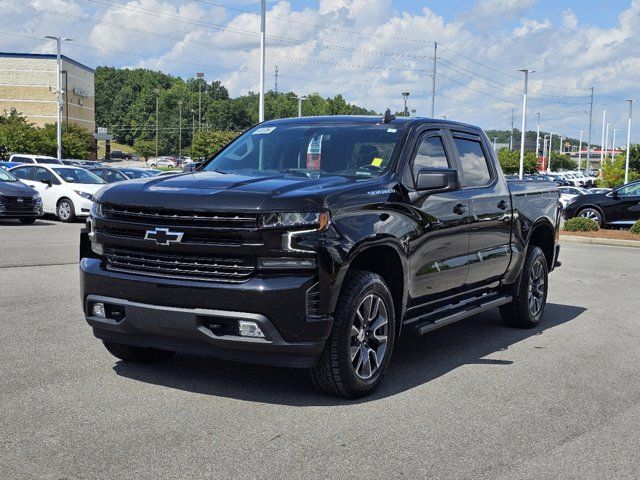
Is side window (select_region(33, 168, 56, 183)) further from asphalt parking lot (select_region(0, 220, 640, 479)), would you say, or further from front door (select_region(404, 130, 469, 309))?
front door (select_region(404, 130, 469, 309))

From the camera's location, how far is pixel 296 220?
203 inches

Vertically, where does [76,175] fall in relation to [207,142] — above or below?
below

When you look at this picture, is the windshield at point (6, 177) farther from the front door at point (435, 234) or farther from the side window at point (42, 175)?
the front door at point (435, 234)

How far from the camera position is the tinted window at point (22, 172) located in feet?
77.2

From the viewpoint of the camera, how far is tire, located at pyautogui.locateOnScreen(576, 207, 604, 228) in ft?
80.6

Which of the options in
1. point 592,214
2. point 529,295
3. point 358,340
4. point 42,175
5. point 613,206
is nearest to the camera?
point 358,340

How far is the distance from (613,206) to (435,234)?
19.4 metres

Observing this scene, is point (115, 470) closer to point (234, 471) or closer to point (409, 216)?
point (234, 471)

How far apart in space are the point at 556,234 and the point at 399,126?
330cm

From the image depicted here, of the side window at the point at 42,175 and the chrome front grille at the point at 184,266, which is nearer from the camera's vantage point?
the chrome front grille at the point at 184,266

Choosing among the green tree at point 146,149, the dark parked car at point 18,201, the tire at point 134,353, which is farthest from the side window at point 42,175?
the green tree at point 146,149

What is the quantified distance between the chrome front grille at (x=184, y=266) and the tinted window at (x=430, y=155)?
1.90 metres

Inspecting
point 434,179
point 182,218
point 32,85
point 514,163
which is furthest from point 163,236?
point 32,85

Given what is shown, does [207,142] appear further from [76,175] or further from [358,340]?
[358,340]
